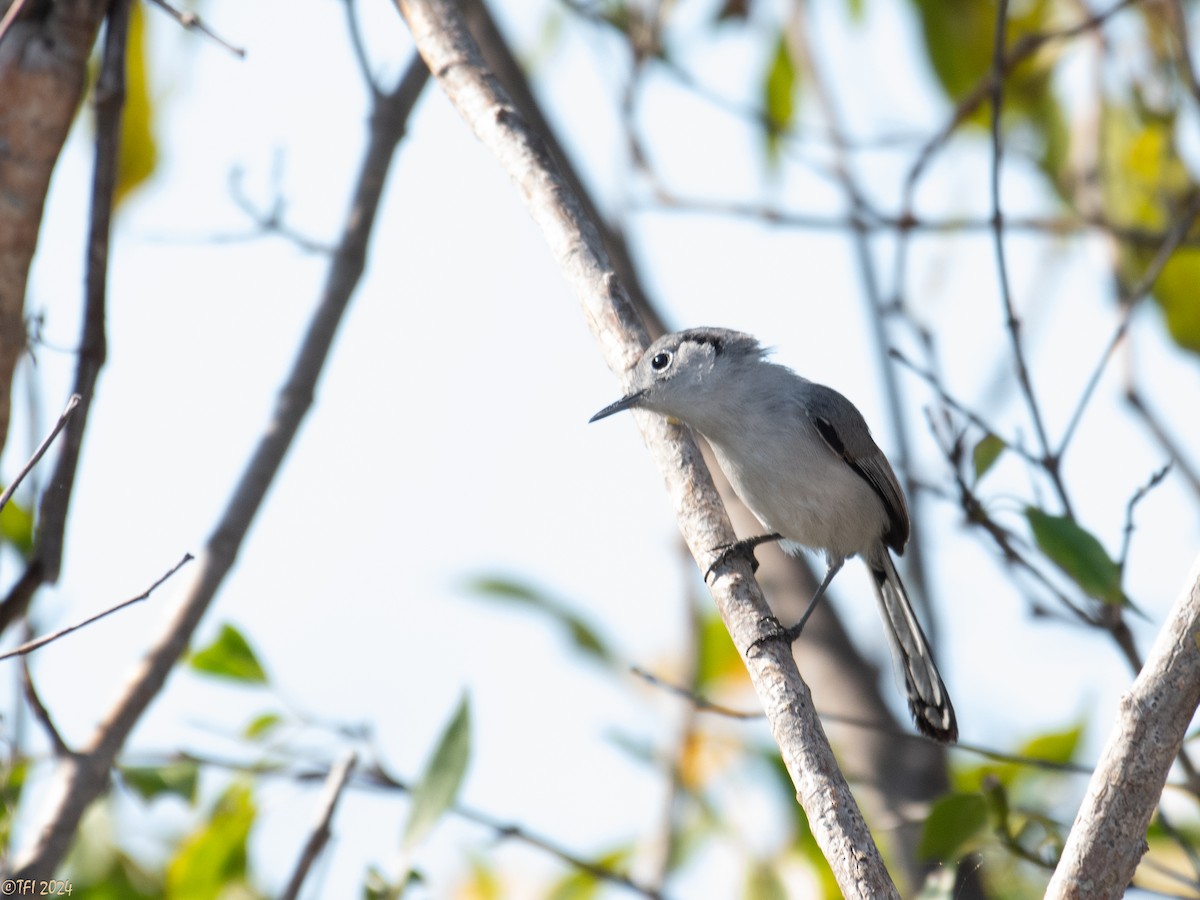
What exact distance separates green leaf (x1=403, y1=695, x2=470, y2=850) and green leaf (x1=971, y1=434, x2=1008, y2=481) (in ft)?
3.99

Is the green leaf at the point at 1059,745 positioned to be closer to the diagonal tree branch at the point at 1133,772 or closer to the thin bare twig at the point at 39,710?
the diagonal tree branch at the point at 1133,772

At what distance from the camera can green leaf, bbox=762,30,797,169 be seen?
484cm

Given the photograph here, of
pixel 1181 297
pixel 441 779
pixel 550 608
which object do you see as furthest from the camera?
pixel 550 608

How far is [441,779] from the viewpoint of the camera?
2.79 meters

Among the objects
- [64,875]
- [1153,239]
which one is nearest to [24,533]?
[64,875]

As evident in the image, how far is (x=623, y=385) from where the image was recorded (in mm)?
2668

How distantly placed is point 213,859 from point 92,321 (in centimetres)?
135

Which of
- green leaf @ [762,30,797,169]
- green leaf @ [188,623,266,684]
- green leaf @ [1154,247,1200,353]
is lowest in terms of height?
green leaf @ [188,623,266,684]

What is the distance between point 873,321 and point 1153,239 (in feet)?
3.40

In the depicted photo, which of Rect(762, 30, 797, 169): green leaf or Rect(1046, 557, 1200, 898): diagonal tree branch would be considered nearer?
Rect(1046, 557, 1200, 898): diagonal tree branch

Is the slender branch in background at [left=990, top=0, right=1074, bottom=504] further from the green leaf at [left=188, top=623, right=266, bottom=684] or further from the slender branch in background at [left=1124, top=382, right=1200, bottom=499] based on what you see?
the green leaf at [left=188, top=623, right=266, bottom=684]

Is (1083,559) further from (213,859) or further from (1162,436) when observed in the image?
(213,859)

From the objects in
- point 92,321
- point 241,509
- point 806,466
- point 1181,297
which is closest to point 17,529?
point 241,509

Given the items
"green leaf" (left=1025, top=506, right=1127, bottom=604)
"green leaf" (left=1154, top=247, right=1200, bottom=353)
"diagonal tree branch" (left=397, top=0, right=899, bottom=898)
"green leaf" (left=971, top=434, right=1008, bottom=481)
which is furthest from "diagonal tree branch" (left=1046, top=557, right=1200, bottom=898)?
"green leaf" (left=1154, top=247, right=1200, bottom=353)
